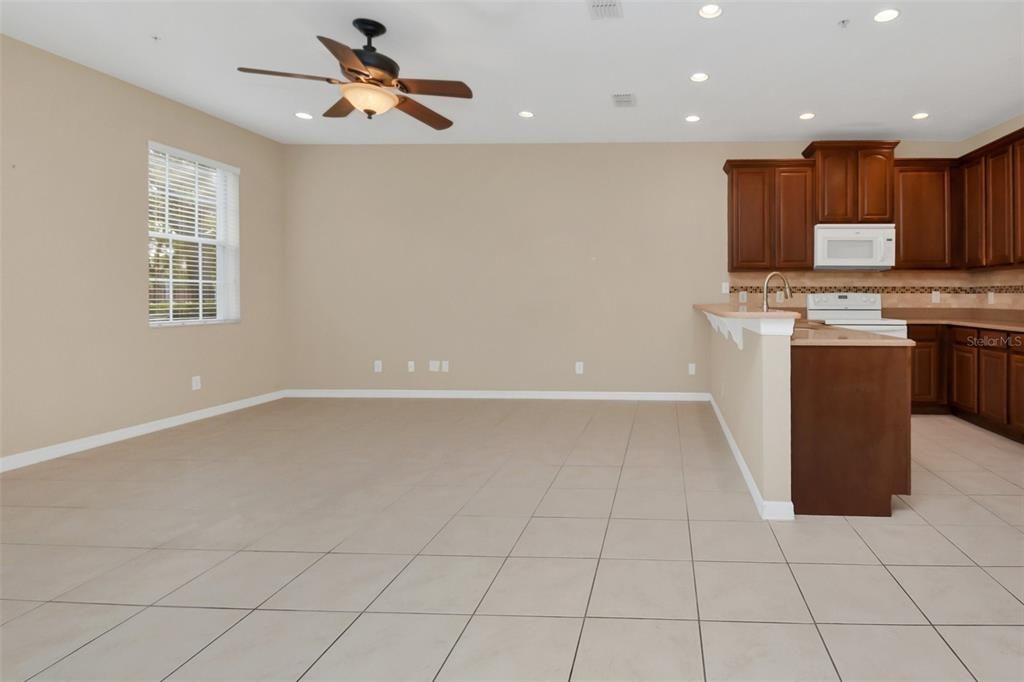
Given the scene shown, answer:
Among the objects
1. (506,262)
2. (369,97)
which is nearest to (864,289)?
(506,262)

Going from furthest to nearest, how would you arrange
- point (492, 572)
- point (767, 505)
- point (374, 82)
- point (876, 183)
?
point (876, 183) → point (374, 82) → point (767, 505) → point (492, 572)

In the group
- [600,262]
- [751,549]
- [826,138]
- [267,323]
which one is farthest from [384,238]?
[751,549]

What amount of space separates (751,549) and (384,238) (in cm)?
530

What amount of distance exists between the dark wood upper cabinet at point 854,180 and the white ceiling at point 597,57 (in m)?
0.20

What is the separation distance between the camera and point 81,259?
4379mm

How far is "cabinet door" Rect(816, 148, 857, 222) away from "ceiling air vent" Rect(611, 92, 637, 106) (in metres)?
2.12

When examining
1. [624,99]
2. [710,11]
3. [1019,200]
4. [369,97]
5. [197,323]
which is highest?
[624,99]

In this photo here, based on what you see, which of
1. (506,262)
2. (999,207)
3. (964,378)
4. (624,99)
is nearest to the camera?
(624,99)

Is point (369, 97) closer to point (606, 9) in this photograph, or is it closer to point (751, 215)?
point (606, 9)

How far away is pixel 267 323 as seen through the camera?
21.6 feet

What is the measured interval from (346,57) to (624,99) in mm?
2613

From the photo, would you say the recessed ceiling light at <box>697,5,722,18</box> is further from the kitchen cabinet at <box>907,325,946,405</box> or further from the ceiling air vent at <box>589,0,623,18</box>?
the kitchen cabinet at <box>907,325,946,405</box>

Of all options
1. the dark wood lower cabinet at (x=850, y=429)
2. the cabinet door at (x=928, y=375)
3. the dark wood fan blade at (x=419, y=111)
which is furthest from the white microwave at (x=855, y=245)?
the dark wood fan blade at (x=419, y=111)

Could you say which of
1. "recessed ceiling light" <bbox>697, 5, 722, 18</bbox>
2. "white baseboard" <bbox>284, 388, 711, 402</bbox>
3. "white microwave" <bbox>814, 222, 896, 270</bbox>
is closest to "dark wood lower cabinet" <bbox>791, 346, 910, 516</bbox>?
"recessed ceiling light" <bbox>697, 5, 722, 18</bbox>
